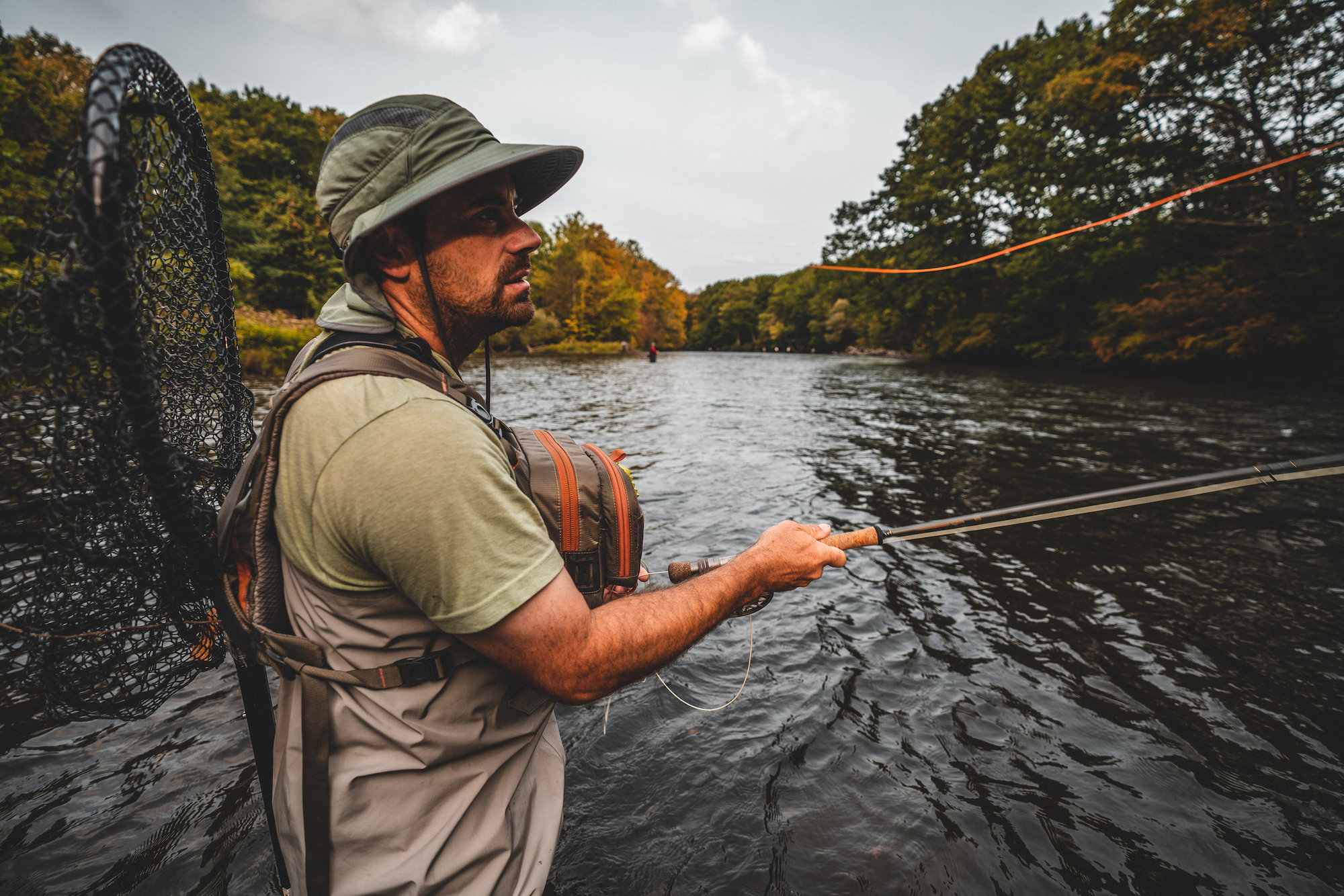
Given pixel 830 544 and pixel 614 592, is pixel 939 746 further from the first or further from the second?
pixel 614 592

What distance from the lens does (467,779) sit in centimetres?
154

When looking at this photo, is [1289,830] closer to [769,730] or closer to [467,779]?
[769,730]

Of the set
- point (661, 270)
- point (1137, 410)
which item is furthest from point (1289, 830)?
point (661, 270)

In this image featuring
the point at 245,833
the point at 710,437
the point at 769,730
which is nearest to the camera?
the point at 245,833

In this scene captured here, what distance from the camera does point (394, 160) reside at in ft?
5.05

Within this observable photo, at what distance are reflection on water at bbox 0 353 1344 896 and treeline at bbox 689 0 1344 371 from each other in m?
22.0

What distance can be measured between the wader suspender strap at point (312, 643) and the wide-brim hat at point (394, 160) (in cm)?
35

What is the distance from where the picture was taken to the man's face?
1.68 m

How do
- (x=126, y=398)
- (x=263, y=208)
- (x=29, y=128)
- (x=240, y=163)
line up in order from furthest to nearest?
1. (x=240, y=163)
2. (x=263, y=208)
3. (x=29, y=128)
4. (x=126, y=398)

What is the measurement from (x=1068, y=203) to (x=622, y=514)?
40043 mm

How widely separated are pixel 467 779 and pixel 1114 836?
3.51m

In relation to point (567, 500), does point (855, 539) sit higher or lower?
lower

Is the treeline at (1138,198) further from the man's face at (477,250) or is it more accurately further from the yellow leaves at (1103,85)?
the man's face at (477,250)

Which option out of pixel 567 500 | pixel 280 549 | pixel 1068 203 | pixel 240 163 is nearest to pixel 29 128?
pixel 240 163
